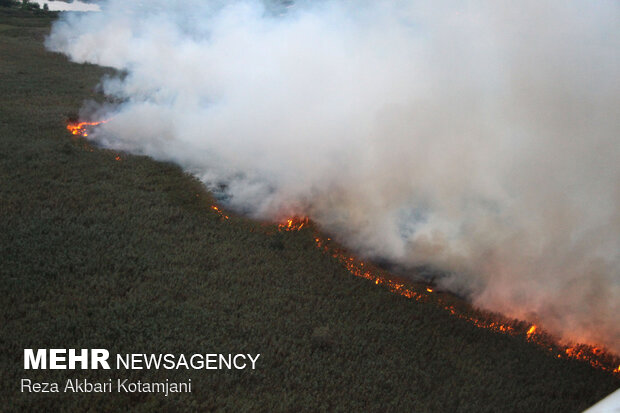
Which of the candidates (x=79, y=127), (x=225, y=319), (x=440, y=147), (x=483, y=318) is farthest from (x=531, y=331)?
(x=79, y=127)

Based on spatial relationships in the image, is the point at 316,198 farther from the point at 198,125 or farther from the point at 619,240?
the point at 619,240

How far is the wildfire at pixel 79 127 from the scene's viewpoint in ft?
40.0

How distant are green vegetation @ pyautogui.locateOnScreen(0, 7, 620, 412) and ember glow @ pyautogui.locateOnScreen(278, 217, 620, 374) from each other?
0.20 m

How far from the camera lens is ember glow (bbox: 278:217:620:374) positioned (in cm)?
653

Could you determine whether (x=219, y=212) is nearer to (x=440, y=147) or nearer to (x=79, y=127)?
(x=440, y=147)

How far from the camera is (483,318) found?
271 inches

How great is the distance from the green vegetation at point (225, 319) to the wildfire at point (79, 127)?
3.50m

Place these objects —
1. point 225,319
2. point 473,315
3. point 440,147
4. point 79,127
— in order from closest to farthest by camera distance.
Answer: point 225,319
point 473,315
point 440,147
point 79,127

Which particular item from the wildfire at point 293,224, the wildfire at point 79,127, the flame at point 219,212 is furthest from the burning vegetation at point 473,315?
the wildfire at point 79,127

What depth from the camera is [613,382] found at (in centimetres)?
615

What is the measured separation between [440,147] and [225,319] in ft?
16.8

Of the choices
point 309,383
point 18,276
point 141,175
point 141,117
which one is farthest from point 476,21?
point 141,117

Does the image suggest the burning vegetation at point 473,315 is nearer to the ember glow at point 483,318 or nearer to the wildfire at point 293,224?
the ember glow at point 483,318

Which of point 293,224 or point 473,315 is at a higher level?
point 293,224
